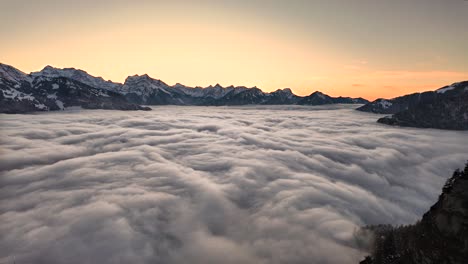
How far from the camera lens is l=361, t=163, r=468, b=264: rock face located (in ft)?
52.4

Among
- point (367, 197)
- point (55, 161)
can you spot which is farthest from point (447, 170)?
point (55, 161)

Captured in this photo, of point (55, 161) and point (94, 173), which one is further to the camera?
point (55, 161)

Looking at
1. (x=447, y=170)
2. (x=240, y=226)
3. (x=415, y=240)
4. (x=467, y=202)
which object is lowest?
(x=447, y=170)

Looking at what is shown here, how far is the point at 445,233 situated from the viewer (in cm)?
1688

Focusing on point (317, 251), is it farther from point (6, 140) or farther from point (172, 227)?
point (6, 140)

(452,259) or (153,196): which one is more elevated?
(452,259)

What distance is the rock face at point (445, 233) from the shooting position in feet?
52.4

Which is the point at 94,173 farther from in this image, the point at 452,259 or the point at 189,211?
the point at 452,259

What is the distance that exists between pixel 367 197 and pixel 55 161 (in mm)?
85858

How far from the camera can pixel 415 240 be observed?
19.5m

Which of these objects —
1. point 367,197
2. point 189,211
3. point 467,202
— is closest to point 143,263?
point 189,211

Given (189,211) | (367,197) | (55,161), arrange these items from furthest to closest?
(55,161) → (367,197) → (189,211)

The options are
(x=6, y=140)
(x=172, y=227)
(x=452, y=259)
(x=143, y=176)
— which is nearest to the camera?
(x=452, y=259)

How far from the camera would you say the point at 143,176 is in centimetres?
5922
